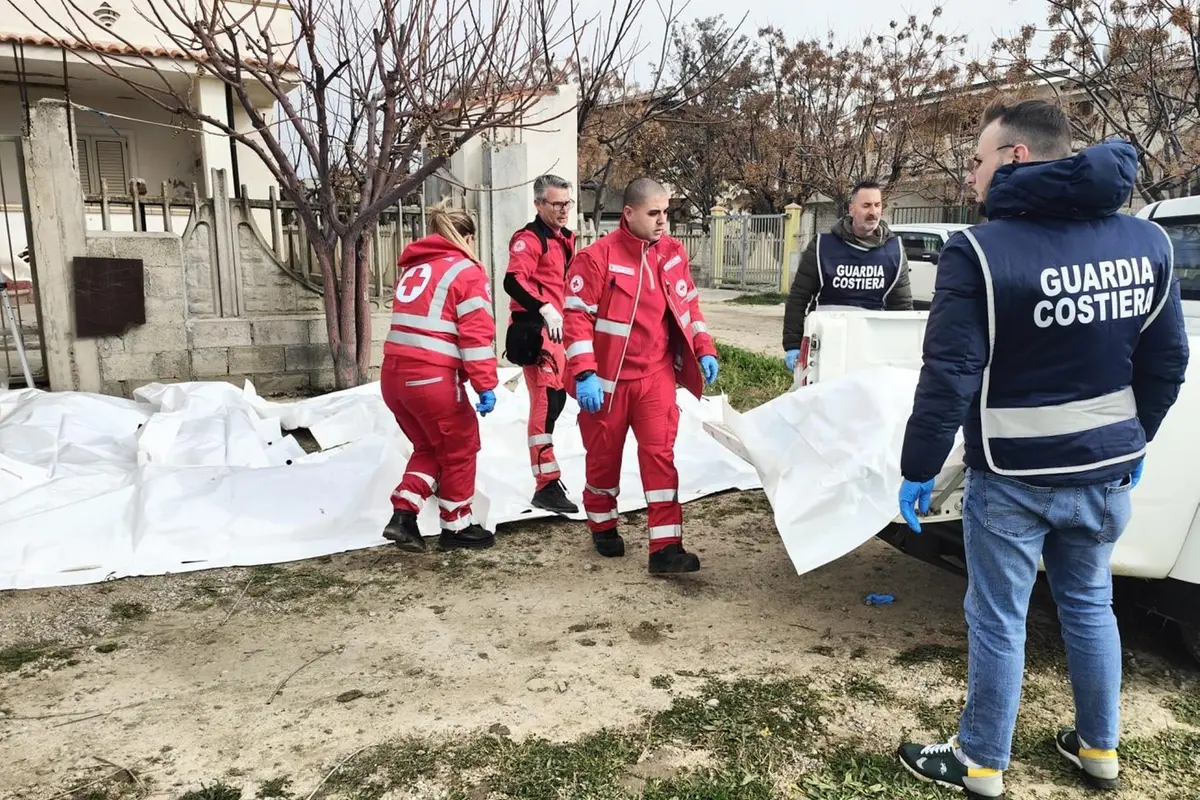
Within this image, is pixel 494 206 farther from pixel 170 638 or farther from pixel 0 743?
pixel 0 743

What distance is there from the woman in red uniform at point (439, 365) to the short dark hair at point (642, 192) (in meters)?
0.78

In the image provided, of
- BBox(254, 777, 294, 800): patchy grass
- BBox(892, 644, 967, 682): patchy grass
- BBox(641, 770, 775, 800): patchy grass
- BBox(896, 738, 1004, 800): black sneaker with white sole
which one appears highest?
BBox(896, 738, 1004, 800): black sneaker with white sole

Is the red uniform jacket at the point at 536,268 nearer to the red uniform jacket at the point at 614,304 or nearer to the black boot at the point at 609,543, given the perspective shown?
the red uniform jacket at the point at 614,304

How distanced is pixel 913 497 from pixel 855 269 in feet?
10.2

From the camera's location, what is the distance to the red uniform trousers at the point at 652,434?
161 inches

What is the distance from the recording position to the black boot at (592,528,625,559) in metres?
4.41

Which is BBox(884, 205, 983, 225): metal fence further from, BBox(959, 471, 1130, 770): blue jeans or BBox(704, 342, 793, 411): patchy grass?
BBox(959, 471, 1130, 770): blue jeans

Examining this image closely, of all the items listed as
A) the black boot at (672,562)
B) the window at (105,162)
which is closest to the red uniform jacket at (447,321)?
the black boot at (672,562)

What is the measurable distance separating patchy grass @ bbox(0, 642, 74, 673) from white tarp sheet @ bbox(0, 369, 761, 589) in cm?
63

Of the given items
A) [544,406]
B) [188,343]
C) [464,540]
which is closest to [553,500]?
[544,406]

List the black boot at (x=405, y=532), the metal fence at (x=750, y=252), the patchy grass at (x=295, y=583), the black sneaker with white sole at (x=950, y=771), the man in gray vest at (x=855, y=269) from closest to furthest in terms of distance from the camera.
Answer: the black sneaker with white sole at (x=950, y=771) < the patchy grass at (x=295, y=583) < the black boot at (x=405, y=532) < the man in gray vest at (x=855, y=269) < the metal fence at (x=750, y=252)

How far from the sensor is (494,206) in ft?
28.6

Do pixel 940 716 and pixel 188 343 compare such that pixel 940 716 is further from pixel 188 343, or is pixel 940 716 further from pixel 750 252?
pixel 750 252

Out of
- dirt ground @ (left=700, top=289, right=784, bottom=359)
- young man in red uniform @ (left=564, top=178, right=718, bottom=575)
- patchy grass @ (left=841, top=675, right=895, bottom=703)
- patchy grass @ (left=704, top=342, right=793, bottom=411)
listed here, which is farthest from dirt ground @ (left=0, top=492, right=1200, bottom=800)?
dirt ground @ (left=700, top=289, right=784, bottom=359)
